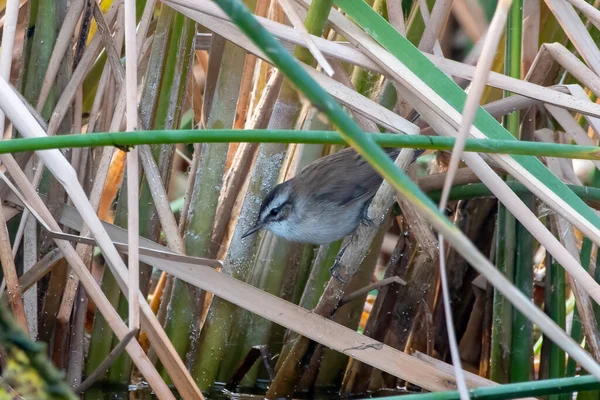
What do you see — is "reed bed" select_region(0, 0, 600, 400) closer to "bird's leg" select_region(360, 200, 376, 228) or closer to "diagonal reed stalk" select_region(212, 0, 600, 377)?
"bird's leg" select_region(360, 200, 376, 228)

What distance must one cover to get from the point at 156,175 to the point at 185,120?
905 millimetres

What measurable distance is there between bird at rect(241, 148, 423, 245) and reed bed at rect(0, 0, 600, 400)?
0.24ft

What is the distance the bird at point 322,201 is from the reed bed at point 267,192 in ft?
0.24

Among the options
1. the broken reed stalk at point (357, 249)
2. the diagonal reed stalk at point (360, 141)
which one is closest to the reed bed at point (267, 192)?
the broken reed stalk at point (357, 249)

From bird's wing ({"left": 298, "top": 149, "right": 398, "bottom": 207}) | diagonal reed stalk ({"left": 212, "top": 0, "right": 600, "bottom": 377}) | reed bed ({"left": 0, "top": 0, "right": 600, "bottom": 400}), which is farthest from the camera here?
bird's wing ({"left": 298, "top": 149, "right": 398, "bottom": 207})

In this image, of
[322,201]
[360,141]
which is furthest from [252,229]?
[360,141]

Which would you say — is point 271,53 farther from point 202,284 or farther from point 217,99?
point 217,99

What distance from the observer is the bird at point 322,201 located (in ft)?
9.16

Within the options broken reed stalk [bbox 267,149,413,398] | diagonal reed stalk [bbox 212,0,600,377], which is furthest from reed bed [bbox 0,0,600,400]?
diagonal reed stalk [bbox 212,0,600,377]

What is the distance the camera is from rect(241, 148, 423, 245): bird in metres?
2.79

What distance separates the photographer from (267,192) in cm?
279

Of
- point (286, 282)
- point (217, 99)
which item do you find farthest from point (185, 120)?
point (286, 282)

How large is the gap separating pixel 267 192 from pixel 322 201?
1.09ft

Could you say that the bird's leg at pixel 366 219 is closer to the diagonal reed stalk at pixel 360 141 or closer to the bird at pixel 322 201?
the bird at pixel 322 201
